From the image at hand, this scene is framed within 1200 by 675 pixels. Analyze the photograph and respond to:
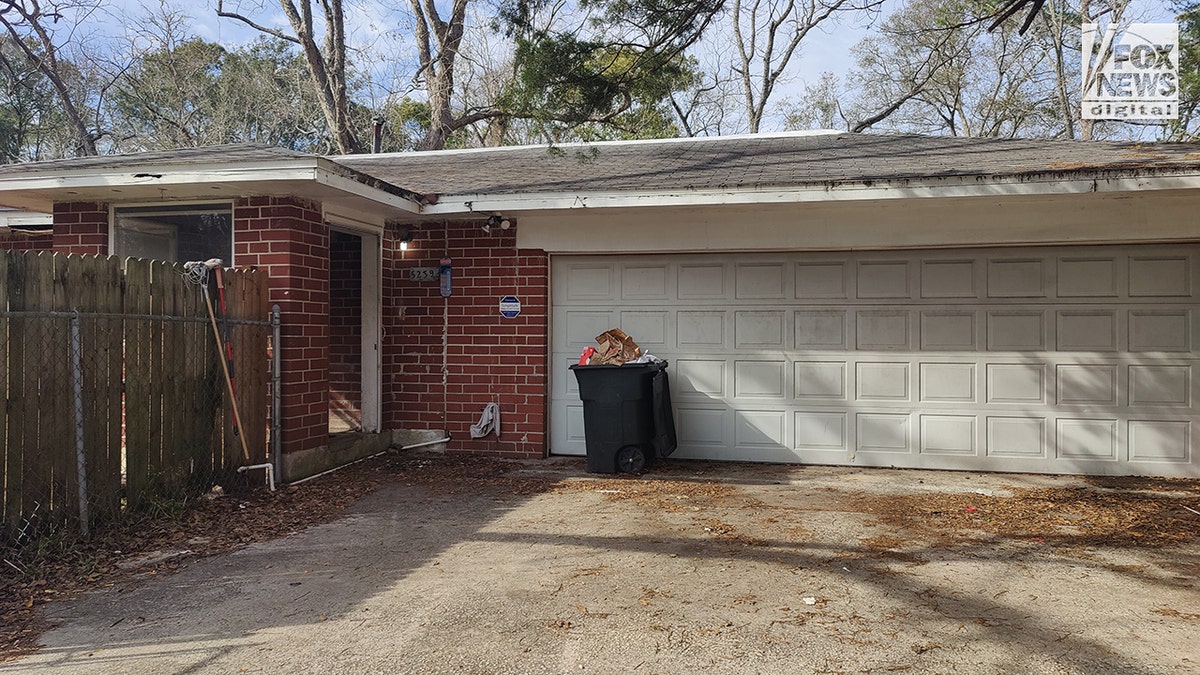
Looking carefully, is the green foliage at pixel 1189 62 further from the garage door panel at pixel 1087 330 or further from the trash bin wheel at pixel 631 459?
the trash bin wheel at pixel 631 459

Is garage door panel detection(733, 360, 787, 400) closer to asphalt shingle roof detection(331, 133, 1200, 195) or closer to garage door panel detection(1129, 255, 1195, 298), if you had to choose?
asphalt shingle roof detection(331, 133, 1200, 195)

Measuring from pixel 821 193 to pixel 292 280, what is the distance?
4.66 metres

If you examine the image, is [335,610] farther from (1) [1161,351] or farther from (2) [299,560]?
(1) [1161,351]

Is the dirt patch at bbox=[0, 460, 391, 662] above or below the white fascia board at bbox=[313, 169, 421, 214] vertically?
below

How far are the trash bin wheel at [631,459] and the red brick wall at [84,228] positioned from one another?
5.14 meters

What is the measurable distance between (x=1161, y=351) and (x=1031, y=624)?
16.1ft

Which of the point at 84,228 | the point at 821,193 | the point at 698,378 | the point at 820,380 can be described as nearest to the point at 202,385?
the point at 84,228

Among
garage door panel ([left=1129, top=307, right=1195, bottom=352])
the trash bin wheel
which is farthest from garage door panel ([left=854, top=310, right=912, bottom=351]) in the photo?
the trash bin wheel

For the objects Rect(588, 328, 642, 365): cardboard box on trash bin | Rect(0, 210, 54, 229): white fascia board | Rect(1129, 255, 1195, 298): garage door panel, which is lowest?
Rect(588, 328, 642, 365): cardboard box on trash bin

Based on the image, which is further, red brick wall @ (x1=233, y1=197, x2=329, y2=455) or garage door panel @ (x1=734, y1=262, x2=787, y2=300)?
garage door panel @ (x1=734, y1=262, x2=787, y2=300)

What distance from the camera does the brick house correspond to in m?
6.85

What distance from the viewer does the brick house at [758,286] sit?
6.85 metres

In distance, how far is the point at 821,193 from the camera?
6.91 meters

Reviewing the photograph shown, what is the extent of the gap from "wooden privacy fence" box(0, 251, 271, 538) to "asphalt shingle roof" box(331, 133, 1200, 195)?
2939 millimetres
